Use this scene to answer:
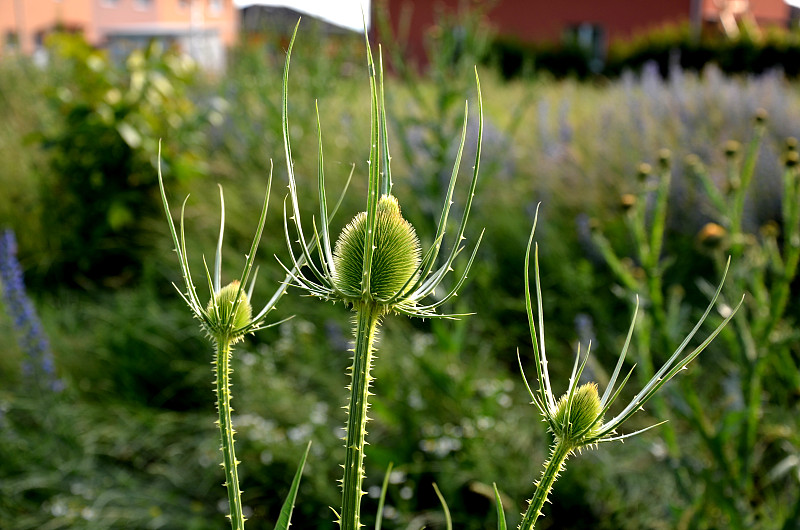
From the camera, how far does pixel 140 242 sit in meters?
4.31

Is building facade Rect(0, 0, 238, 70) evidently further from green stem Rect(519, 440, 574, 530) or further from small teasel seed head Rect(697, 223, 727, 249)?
green stem Rect(519, 440, 574, 530)

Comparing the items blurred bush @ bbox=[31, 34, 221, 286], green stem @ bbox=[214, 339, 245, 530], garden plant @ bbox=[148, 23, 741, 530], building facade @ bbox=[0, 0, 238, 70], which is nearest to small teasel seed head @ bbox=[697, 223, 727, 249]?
garden plant @ bbox=[148, 23, 741, 530]

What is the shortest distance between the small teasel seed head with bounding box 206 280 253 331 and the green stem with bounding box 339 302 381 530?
79 millimetres

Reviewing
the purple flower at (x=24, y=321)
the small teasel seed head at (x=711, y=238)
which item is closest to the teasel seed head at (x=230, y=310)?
the small teasel seed head at (x=711, y=238)

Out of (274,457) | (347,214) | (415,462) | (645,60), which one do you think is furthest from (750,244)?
Result: (645,60)

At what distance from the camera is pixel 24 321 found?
98.8 inches

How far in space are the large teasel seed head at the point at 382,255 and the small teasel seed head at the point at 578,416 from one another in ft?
0.39

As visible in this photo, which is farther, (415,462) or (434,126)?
(434,126)

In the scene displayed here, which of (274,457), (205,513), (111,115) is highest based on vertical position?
(111,115)

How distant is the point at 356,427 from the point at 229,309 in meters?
0.11

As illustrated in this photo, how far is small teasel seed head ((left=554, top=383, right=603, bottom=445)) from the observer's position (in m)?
0.43

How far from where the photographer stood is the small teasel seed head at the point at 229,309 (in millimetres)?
475

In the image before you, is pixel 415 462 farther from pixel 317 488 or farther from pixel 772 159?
pixel 772 159

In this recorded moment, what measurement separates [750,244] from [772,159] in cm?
196
